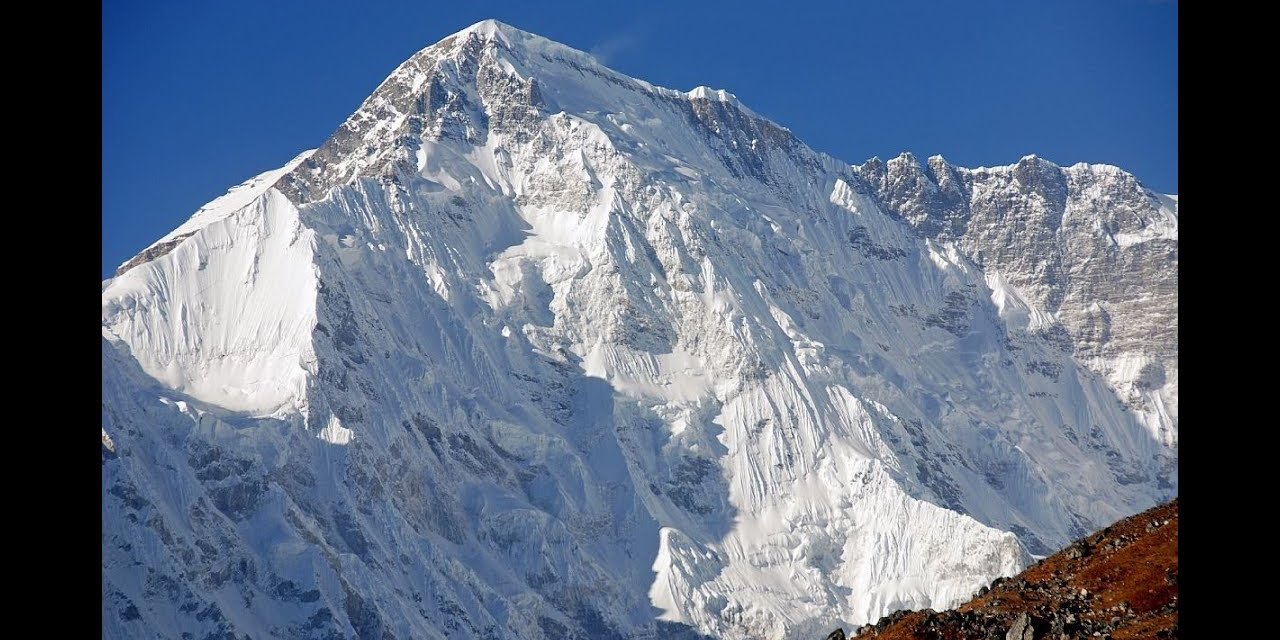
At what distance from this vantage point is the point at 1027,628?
4509 centimetres
